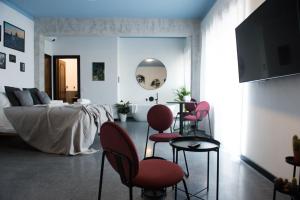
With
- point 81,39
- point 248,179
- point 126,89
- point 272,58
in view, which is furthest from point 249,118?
point 81,39

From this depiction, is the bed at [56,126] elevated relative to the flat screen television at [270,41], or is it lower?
lower

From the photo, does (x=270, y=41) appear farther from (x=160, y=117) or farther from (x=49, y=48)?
(x=49, y=48)

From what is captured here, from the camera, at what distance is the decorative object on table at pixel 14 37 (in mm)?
5543

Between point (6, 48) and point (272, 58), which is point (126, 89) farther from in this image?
point (272, 58)

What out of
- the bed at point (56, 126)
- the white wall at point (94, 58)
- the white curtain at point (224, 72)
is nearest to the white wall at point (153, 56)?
the white wall at point (94, 58)

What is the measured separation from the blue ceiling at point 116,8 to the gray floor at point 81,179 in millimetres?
3452

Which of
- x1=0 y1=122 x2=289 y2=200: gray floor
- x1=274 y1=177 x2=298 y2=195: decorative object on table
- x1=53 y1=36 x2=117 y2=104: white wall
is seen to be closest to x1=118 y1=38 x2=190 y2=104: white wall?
x1=53 y1=36 x2=117 y2=104: white wall

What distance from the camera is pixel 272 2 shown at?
246cm

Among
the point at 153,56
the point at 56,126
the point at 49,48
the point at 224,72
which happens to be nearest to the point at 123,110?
the point at 153,56

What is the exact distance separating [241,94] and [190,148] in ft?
7.13

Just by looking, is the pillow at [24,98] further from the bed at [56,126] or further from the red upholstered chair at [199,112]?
the red upholstered chair at [199,112]

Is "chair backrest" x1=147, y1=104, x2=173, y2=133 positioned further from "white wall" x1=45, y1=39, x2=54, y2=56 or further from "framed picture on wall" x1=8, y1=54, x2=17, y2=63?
"white wall" x1=45, y1=39, x2=54, y2=56

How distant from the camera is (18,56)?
605 centimetres

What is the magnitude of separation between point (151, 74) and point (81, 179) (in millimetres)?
6606
